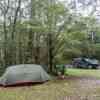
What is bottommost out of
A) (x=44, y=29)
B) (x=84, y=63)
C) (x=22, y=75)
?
(x=84, y=63)

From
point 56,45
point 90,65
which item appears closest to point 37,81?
point 56,45

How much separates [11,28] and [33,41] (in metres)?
1.52

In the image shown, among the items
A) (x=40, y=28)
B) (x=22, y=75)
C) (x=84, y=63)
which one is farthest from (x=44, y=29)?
(x=84, y=63)

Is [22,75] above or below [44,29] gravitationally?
below

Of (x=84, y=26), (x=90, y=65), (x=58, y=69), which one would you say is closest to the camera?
(x=84, y=26)

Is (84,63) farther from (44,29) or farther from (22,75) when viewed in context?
(22,75)

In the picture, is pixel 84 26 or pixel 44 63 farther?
pixel 44 63

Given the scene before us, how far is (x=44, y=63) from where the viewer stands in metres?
15.3

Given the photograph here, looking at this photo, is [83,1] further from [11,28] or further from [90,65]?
[90,65]

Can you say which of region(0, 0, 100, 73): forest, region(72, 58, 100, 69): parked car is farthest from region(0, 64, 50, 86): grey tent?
region(72, 58, 100, 69): parked car

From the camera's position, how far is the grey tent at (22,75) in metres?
10.7

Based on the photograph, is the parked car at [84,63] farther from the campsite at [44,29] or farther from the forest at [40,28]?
the forest at [40,28]

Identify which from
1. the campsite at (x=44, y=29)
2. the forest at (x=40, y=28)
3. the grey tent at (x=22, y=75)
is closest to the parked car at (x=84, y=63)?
the campsite at (x=44, y=29)

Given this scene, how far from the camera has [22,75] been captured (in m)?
10.9
